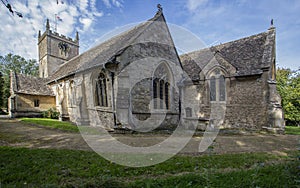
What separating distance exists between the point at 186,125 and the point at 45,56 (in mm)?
27837

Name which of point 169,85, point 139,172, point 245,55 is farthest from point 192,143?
point 245,55

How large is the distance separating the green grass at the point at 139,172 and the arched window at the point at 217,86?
29.9 feet

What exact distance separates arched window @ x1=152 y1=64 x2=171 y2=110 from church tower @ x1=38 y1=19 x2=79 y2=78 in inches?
924

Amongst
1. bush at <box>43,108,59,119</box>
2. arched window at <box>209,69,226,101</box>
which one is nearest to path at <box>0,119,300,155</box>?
arched window at <box>209,69,226,101</box>

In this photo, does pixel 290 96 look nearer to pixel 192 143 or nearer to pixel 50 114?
pixel 192 143

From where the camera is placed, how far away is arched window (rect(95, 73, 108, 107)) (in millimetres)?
12608

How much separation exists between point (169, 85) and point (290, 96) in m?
18.1

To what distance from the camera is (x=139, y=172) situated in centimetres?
409

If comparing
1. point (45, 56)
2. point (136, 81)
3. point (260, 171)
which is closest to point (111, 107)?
point (136, 81)

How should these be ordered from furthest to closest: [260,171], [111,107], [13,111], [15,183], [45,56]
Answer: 1. [45,56]
2. [13,111]
3. [111,107]
4. [260,171]
5. [15,183]

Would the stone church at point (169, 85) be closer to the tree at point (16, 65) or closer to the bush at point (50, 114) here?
the bush at point (50, 114)

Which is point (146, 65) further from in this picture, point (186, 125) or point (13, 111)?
point (13, 111)

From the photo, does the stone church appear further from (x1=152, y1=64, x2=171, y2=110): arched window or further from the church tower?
the church tower

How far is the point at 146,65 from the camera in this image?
1175 centimetres
